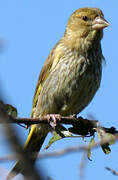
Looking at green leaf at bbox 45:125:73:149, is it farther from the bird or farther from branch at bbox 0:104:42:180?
branch at bbox 0:104:42:180

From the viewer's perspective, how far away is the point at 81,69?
14.2ft

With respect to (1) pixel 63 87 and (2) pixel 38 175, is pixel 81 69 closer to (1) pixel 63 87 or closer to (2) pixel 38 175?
(1) pixel 63 87

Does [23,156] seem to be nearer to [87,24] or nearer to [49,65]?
[49,65]

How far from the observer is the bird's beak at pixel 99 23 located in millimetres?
4646

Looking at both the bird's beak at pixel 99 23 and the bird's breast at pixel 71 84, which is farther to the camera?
the bird's beak at pixel 99 23

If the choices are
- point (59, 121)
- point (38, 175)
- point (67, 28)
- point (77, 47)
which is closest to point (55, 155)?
point (38, 175)

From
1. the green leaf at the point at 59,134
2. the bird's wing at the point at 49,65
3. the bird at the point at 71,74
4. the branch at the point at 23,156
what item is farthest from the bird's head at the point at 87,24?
the branch at the point at 23,156

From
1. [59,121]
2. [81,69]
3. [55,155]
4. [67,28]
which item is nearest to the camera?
[55,155]

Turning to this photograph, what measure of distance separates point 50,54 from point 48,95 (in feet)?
2.20

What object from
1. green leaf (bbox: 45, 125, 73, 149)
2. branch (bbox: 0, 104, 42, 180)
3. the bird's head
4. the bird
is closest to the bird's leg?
green leaf (bbox: 45, 125, 73, 149)

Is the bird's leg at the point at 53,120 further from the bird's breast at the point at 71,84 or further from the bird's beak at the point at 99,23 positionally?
the bird's beak at the point at 99,23

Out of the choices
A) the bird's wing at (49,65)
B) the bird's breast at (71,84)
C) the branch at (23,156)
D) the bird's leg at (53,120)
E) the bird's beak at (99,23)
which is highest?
the bird's beak at (99,23)

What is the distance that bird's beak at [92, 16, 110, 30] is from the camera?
465 cm

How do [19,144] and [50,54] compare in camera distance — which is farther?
[50,54]
